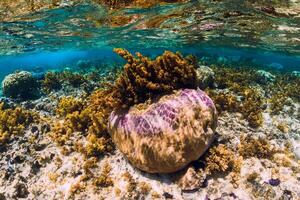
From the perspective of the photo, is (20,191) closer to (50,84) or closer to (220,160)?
(220,160)

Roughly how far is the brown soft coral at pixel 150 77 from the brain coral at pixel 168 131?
1.07ft

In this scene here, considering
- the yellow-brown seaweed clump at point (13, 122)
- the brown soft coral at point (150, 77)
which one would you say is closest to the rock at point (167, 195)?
the brown soft coral at point (150, 77)

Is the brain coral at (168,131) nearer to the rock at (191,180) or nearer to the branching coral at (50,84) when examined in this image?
the rock at (191,180)

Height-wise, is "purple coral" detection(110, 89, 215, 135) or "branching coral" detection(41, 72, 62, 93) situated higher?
"purple coral" detection(110, 89, 215, 135)

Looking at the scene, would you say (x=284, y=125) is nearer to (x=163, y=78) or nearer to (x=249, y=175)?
(x=249, y=175)

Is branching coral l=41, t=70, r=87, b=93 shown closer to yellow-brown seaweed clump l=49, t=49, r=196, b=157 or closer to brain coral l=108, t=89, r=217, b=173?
yellow-brown seaweed clump l=49, t=49, r=196, b=157

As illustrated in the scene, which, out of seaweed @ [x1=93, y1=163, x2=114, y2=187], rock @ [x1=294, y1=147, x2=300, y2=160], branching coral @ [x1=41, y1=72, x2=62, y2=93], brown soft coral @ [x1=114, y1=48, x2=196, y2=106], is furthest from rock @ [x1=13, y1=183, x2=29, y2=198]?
branching coral @ [x1=41, y1=72, x2=62, y2=93]

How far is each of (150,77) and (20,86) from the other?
10.9 metres

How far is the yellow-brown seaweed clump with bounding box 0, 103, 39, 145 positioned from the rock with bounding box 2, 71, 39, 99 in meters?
4.73

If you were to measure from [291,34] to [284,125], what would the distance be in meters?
12.9

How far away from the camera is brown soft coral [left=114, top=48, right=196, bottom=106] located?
7.23 metres

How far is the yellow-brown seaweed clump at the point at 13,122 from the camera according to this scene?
959 cm

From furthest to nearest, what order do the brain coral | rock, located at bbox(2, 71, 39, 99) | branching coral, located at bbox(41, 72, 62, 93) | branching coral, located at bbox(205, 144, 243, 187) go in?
branching coral, located at bbox(41, 72, 62, 93) < rock, located at bbox(2, 71, 39, 99) < branching coral, located at bbox(205, 144, 243, 187) < the brain coral

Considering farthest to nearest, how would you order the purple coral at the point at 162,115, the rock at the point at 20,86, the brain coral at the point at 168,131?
the rock at the point at 20,86, the purple coral at the point at 162,115, the brain coral at the point at 168,131
